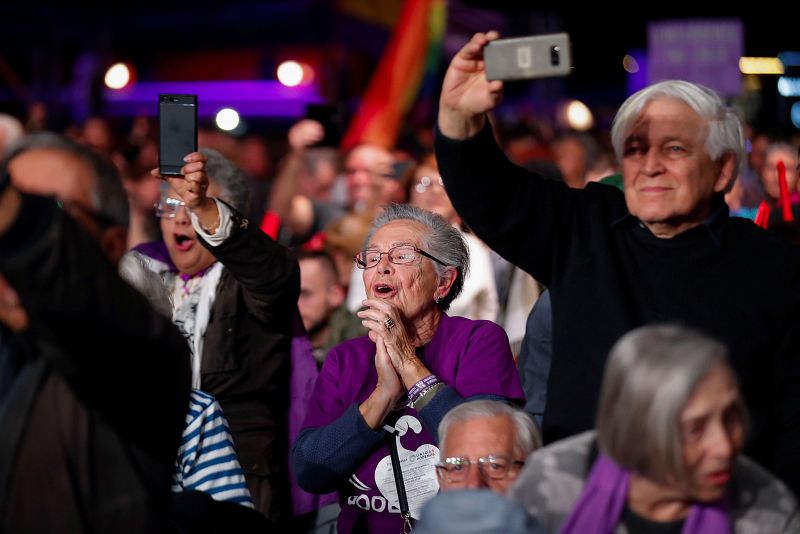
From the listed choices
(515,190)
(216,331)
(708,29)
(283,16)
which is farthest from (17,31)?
(515,190)

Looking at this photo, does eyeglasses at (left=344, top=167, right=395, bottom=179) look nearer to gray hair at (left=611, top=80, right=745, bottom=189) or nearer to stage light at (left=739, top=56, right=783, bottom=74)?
gray hair at (left=611, top=80, right=745, bottom=189)

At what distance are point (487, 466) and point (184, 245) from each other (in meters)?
2.09

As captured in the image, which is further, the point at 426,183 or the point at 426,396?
the point at 426,183

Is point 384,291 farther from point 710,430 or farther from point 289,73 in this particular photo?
point 289,73

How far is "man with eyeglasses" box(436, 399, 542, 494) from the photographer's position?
3.34m

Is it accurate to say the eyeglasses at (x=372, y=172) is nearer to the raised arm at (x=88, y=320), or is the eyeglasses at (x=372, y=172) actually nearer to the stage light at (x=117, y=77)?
the stage light at (x=117, y=77)

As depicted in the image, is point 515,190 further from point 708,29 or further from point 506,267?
point 708,29

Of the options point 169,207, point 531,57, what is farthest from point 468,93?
point 169,207

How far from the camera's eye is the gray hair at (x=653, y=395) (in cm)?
251

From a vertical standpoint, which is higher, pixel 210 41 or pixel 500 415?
pixel 210 41

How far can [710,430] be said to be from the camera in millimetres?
2551

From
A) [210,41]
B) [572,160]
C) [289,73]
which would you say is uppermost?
[210,41]

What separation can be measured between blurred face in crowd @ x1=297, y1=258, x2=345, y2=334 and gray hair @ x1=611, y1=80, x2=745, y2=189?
3.19 metres

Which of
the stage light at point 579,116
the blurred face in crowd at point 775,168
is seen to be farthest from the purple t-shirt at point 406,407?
the stage light at point 579,116
